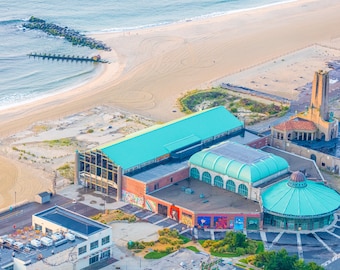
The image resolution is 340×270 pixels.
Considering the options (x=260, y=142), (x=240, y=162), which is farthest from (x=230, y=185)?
(x=260, y=142)

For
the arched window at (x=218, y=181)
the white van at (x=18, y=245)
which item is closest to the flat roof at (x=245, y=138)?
the arched window at (x=218, y=181)

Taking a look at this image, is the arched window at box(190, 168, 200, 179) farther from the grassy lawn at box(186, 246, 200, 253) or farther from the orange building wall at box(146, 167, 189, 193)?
the grassy lawn at box(186, 246, 200, 253)

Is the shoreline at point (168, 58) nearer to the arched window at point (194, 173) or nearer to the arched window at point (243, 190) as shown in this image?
the arched window at point (194, 173)

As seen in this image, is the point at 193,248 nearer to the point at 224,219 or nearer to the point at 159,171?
the point at 224,219

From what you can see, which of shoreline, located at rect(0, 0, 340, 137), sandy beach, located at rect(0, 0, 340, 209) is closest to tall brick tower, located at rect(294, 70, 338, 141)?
shoreline, located at rect(0, 0, 340, 137)

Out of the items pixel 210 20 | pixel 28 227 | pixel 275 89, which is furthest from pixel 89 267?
pixel 210 20

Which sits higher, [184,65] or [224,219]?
[184,65]

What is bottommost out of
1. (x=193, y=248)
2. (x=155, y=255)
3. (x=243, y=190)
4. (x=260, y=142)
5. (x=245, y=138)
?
(x=155, y=255)
